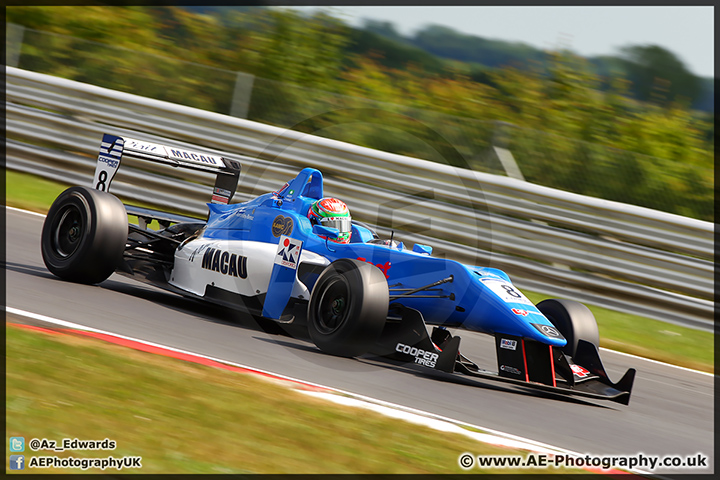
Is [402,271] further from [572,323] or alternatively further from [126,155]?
[126,155]

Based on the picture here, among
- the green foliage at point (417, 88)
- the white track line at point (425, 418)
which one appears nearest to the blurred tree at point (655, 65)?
the green foliage at point (417, 88)

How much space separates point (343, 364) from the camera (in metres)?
6.08

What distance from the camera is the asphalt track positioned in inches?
209

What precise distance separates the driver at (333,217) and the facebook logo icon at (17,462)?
395 cm

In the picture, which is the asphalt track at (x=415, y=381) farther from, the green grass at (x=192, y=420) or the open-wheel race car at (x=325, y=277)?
the green grass at (x=192, y=420)

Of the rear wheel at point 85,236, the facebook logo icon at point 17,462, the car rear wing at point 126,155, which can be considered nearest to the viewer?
the facebook logo icon at point 17,462

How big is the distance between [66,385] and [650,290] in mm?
7595

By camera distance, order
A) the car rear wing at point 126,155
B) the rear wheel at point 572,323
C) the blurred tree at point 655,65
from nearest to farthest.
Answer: the rear wheel at point 572,323 → the car rear wing at point 126,155 → the blurred tree at point 655,65

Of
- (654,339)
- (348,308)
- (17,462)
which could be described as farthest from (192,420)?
(654,339)

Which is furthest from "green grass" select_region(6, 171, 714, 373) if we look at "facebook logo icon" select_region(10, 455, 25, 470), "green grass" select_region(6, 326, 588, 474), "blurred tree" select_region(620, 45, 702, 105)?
"blurred tree" select_region(620, 45, 702, 105)

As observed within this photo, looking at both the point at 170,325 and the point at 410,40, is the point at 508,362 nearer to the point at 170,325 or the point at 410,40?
the point at 170,325

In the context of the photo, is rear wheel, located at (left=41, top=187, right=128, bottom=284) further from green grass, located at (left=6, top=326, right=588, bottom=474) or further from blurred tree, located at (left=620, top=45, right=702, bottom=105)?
blurred tree, located at (left=620, top=45, right=702, bottom=105)

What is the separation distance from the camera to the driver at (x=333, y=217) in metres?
7.05

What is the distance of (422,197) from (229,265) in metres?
4.22
